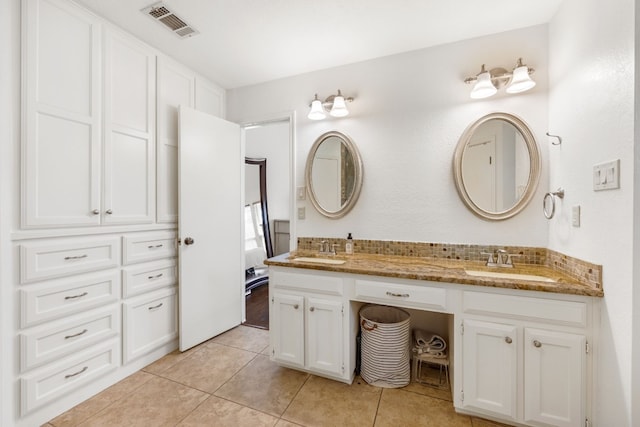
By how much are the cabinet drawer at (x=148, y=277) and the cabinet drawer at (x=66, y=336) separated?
0.17 m

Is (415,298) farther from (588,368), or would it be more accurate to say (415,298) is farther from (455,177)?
(455,177)

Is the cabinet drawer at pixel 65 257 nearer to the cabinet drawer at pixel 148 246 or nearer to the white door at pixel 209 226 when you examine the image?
the cabinet drawer at pixel 148 246

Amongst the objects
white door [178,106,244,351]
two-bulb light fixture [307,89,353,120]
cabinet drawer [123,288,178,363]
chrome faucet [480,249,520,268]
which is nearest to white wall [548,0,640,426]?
chrome faucet [480,249,520,268]

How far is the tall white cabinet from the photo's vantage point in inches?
56.6

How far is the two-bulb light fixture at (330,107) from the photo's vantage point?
2186 millimetres

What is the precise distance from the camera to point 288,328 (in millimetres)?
1907

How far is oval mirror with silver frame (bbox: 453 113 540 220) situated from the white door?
6.59 feet

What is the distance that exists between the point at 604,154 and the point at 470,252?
921mm

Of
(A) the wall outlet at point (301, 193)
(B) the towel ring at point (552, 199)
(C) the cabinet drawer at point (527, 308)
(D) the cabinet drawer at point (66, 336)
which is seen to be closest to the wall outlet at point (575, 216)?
(B) the towel ring at point (552, 199)

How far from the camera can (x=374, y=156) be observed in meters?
2.22

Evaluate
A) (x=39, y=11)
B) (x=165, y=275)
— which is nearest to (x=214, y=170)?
(x=165, y=275)

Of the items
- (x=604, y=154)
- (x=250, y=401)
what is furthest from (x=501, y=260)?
(x=250, y=401)

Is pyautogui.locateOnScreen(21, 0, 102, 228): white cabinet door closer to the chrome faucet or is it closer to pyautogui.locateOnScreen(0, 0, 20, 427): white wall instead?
pyautogui.locateOnScreen(0, 0, 20, 427): white wall

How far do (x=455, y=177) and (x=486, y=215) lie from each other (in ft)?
1.12
